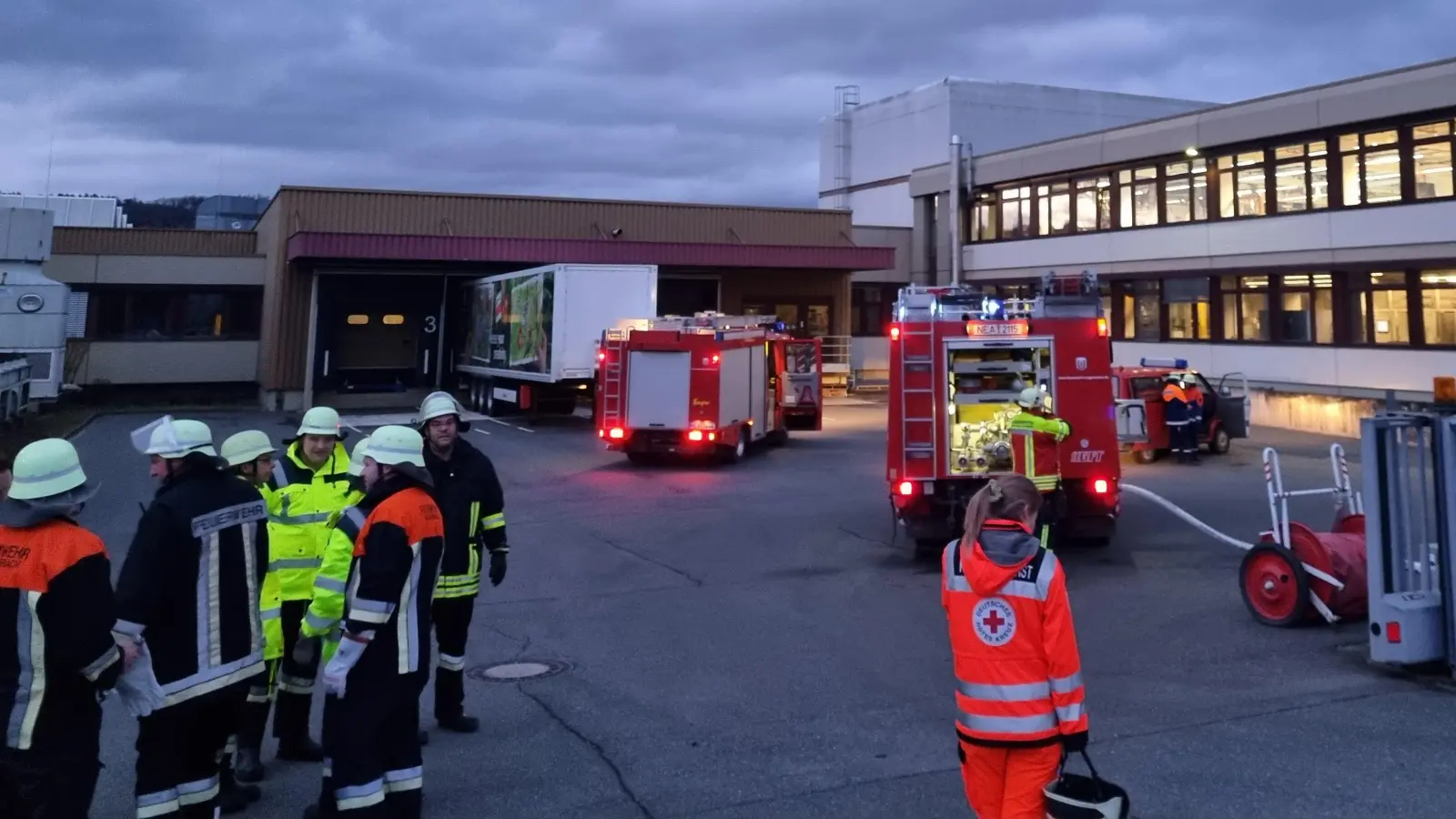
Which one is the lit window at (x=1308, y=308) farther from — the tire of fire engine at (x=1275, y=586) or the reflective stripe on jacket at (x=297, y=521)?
the reflective stripe on jacket at (x=297, y=521)

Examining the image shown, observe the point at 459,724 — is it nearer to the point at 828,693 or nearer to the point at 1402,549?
the point at 828,693

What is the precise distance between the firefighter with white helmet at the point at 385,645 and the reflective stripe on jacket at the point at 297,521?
3.95ft

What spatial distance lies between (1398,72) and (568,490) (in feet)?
74.8

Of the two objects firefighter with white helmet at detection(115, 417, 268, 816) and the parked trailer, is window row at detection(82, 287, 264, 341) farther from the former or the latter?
firefighter with white helmet at detection(115, 417, 268, 816)

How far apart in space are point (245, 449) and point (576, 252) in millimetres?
27421

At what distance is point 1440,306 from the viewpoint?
83.5 feet

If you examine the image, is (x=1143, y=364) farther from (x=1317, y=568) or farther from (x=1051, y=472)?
(x=1317, y=568)

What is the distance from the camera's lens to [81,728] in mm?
A: 3930

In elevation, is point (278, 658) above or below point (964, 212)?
below

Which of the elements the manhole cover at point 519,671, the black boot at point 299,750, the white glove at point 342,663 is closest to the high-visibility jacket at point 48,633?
the white glove at point 342,663

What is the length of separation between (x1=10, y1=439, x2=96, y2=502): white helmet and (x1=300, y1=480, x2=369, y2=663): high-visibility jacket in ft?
3.44

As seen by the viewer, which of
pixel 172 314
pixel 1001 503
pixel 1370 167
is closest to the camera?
pixel 1001 503

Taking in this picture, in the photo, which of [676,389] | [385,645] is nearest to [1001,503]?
[385,645]

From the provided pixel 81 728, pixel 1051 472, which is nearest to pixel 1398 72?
pixel 1051 472
